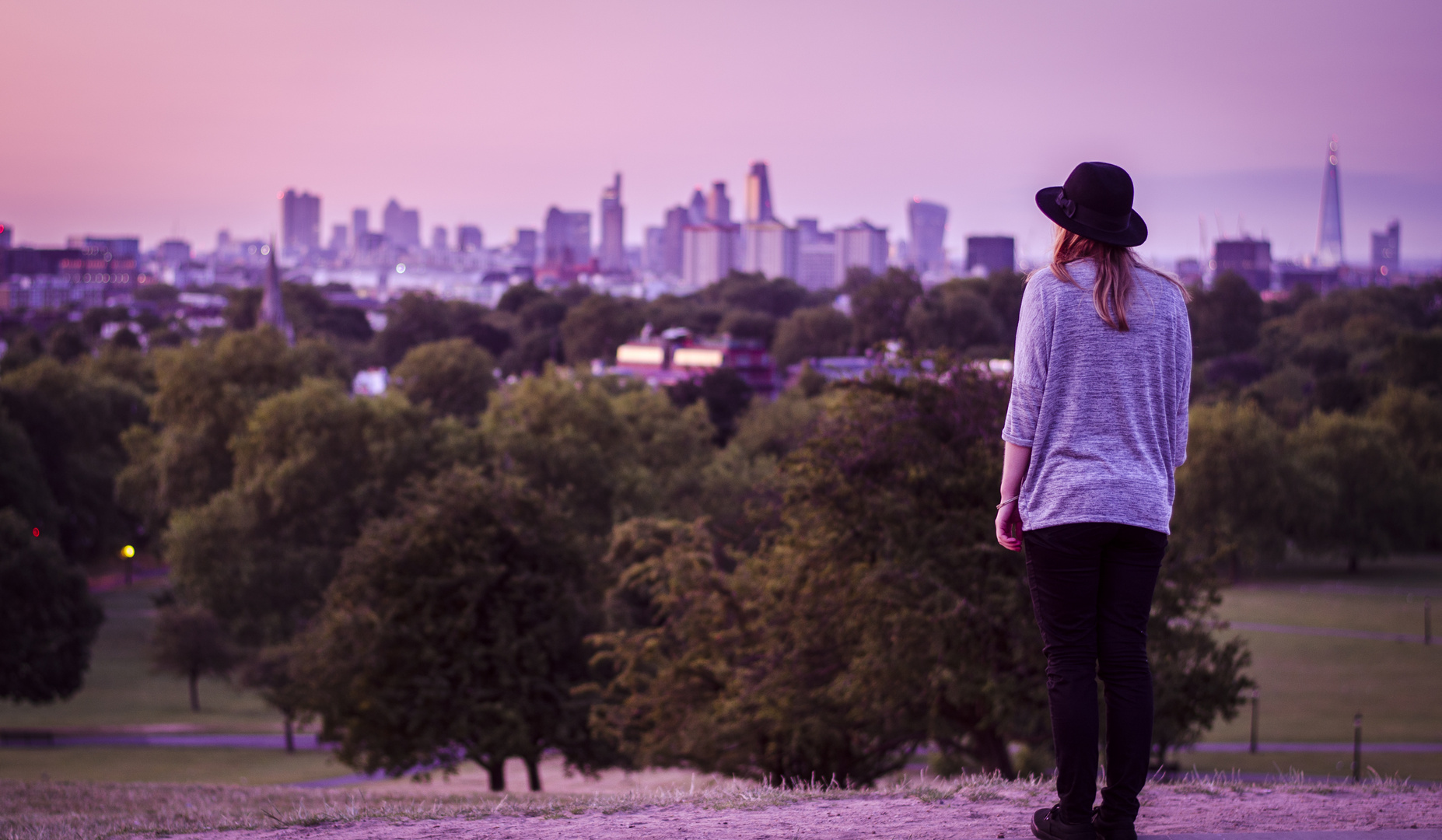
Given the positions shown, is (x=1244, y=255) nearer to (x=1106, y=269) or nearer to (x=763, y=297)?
(x=763, y=297)

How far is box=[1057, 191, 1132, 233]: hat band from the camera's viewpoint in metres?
4.23

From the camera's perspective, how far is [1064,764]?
14.3 ft

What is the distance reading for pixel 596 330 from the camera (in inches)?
4326

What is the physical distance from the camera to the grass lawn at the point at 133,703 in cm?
3641

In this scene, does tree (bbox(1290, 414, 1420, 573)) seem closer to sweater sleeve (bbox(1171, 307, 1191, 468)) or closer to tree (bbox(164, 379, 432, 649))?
tree (bbox(164, 379, 432, 649))

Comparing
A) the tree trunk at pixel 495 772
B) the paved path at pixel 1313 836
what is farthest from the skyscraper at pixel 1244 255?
the paved path at pixel 1313 836

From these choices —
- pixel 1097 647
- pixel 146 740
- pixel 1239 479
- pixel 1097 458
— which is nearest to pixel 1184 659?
pixel 1097 647

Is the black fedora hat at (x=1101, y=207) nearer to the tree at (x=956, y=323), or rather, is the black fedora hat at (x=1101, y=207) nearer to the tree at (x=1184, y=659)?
the tree at (x=1184, y=659)

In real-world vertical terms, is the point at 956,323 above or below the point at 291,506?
above

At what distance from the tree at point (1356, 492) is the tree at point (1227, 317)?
18488mm

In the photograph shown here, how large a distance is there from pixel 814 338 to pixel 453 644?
82.5 metres

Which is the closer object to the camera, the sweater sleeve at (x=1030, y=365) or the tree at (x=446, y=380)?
the sweater sleeve at (x=1030, y=365)

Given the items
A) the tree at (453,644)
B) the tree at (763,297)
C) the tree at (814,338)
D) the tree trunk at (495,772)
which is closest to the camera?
the tree at (453,644)

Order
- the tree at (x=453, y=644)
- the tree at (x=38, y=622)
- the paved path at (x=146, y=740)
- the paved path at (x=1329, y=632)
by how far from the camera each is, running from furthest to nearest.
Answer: the paved path at (x=1329, y=632), the tree at (x=38, y=622), the paved path at (x=146, y=740), the tree at (x=453, y=644)
